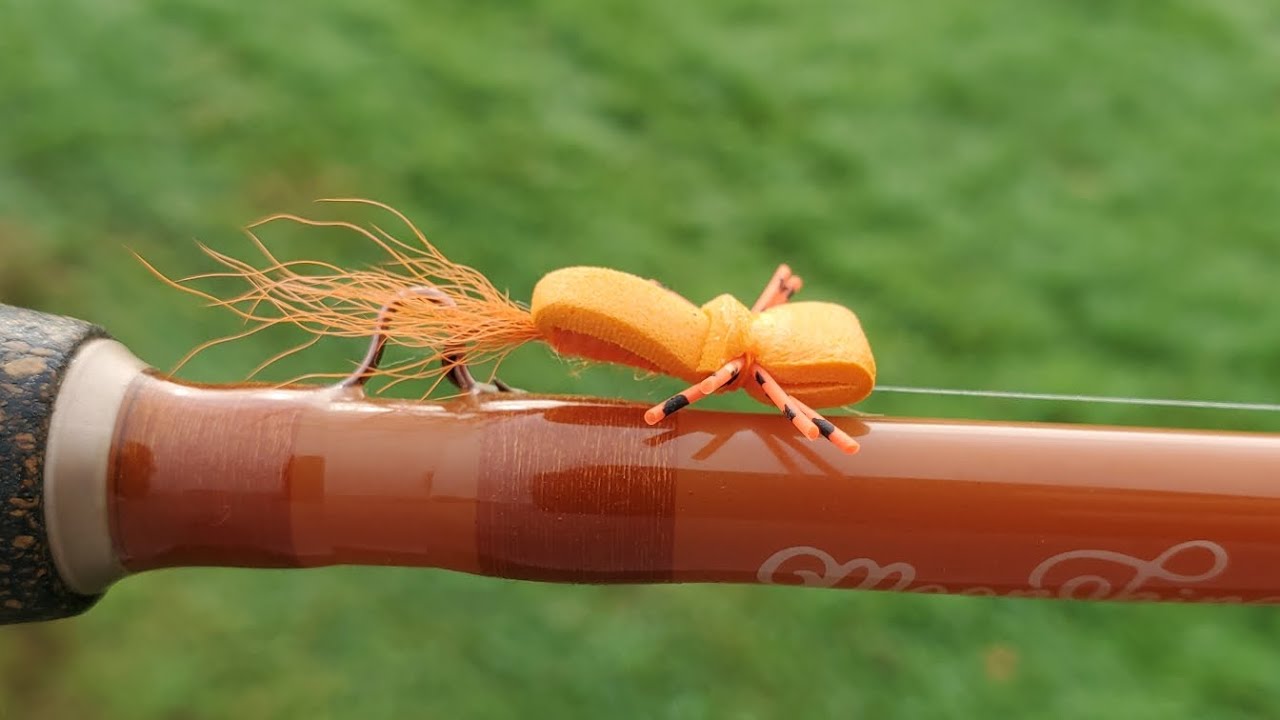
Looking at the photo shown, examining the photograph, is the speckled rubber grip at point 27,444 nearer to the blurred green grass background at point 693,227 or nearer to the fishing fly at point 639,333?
the fishing fly at point 639,333

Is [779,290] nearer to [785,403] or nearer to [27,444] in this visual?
[785,403]

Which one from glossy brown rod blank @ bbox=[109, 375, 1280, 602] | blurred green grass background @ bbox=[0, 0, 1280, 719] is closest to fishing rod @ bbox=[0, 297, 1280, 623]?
glossy brown rod blank @ bbox=[109, 375, 1280, 602]

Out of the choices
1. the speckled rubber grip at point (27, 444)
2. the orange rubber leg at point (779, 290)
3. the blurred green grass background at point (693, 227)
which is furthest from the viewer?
the blurred green grass background at point (693, 227)

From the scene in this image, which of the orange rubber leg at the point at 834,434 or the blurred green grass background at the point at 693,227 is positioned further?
the blurred green grass background at the point at 693,227

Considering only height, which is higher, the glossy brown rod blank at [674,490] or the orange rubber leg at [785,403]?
the orange rubber leg at [785,403]

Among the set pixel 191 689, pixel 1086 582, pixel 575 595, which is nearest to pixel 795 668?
pixel 575 595

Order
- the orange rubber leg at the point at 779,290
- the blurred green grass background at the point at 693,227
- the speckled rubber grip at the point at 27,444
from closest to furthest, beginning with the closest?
the speckled rubber grip at the point at 27,444
the orange rubber leg at the point at 779,290
the blurred green grass background at the point at 693,227

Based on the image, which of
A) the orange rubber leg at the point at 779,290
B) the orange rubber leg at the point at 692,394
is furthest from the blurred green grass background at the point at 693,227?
the orange rubber leg at the point at 692,394
